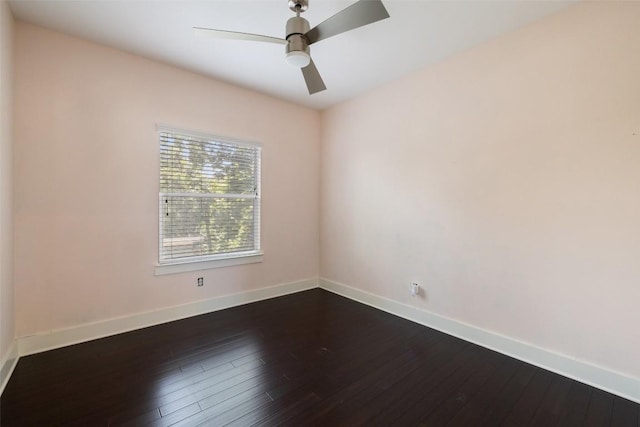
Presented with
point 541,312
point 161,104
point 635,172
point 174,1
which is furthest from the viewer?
point 161,104

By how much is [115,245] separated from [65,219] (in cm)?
44

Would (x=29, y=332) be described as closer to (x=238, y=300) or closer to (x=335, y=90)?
(x=238, y=300)

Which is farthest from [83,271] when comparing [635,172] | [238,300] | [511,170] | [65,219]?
[635,172]

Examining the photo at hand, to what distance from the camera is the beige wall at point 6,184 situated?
1939 millimetres

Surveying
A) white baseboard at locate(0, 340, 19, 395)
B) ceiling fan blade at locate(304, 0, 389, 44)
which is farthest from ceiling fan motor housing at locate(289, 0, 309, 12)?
white baseboard at locate(0, 340, 19, 395)

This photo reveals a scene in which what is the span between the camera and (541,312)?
2232mm

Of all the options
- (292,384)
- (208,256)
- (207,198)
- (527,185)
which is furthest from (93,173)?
Answer: (527,185)

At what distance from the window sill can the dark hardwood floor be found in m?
0.60

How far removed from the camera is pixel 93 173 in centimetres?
257

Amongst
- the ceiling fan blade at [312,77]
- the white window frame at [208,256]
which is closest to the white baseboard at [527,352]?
the white window frame at [208,256]

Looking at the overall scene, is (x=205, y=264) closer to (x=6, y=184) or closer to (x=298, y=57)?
(x=6, y=184)

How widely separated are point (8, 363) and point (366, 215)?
138 inches

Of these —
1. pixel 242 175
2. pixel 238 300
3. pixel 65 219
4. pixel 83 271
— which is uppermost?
pixel 242 175

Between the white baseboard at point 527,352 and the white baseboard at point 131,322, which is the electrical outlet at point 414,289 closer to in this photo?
the white baseboard at point 527,352
